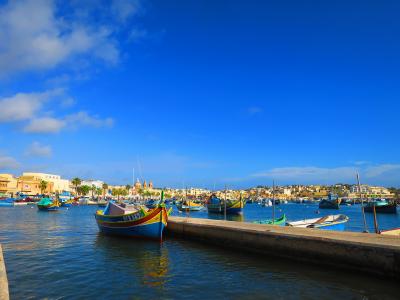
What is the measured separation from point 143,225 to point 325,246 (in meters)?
14.4

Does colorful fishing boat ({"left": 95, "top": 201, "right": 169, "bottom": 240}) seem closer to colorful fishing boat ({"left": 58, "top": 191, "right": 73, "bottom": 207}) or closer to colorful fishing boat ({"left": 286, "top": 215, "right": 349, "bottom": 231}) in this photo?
colorful fishing boat ({"left": 286, "top": 215, "right": 349, "bottom": 231})

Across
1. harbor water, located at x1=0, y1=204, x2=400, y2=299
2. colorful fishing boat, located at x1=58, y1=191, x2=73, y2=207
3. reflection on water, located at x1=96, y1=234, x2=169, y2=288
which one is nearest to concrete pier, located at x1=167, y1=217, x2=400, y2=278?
harbor water, located at x1=0, y1=204, x2=400, y2=299

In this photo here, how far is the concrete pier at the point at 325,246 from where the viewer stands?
45.5ft

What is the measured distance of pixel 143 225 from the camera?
85.7 feet

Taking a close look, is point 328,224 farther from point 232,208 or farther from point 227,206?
point 227,206

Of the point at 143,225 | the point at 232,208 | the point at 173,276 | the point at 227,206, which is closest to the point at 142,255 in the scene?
the point at 143,225

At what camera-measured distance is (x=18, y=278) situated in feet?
48.4

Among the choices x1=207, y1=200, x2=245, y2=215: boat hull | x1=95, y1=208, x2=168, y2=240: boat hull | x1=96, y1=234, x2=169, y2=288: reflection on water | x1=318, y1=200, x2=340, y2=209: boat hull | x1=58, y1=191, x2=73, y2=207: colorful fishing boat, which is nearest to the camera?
x1=96, y1=234, x2=169, y2=288: reflection on water

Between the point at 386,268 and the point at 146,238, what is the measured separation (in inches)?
680

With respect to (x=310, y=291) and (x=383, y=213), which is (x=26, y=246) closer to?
(x=310, y=291)

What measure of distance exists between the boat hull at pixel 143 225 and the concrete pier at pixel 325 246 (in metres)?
3.79

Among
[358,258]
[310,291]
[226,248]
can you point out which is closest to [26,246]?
[226,248]

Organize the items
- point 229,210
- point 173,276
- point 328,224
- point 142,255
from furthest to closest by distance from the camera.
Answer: point 229,210
point 328,224
point 142,255
point 173,276

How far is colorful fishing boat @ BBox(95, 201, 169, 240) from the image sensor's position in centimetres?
2552
